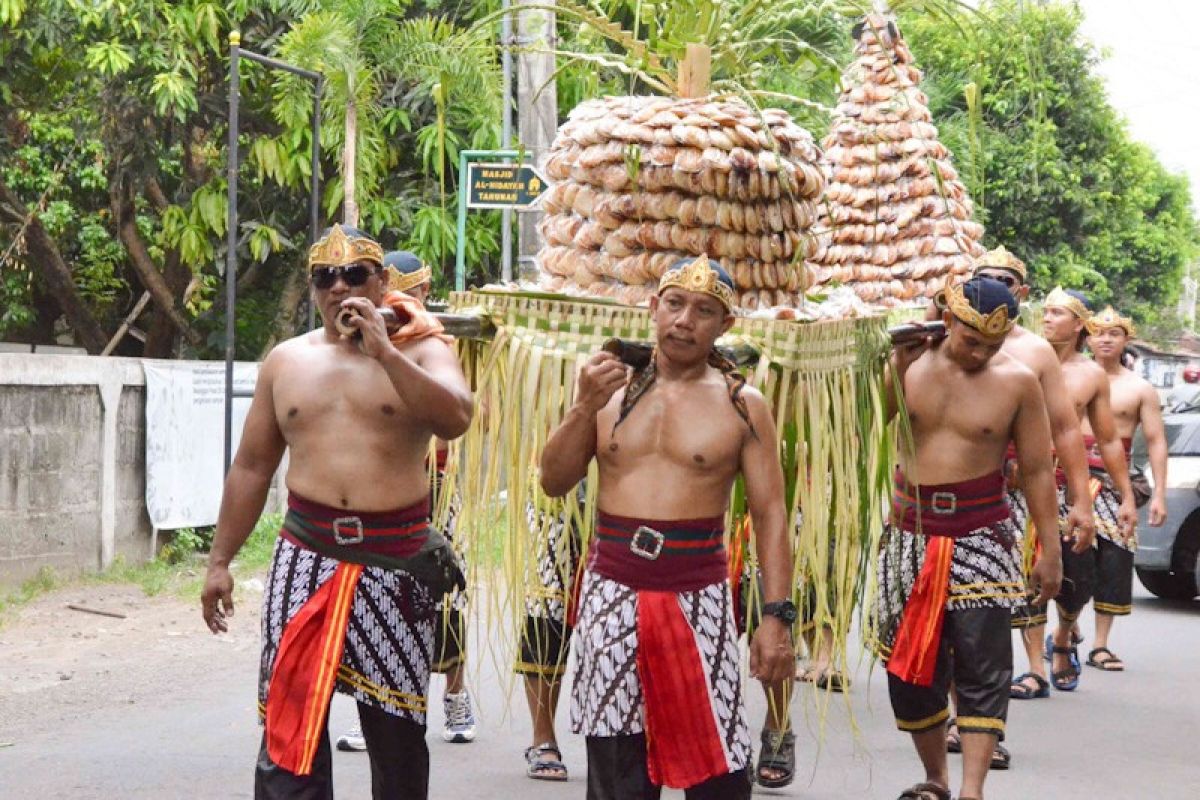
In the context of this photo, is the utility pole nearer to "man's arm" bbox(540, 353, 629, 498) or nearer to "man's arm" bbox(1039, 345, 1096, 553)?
"man's arm" bbox(1039, 345, 1096, 553)

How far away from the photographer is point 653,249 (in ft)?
17.8

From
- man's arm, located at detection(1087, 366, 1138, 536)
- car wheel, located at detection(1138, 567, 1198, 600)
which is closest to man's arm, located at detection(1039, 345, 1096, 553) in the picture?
man's arm, located at detection(1087, 366, 1138, 536)

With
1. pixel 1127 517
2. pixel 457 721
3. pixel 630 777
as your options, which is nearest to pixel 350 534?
pixel 630 777

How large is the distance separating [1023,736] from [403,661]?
398cm

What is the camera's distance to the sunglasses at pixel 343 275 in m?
→ 4.78

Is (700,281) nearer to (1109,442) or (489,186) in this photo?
(1109,442)

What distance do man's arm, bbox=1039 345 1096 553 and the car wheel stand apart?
259 inches

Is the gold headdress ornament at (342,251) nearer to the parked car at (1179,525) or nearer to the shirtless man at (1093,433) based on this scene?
the shirtless man at (1093,433)

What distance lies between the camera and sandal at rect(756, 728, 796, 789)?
6.54 metres

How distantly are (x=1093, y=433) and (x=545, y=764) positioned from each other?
3868 millimetres

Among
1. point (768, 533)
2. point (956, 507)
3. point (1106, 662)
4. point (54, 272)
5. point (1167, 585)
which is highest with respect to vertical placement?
point (54, 272)

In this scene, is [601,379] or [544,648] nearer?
[601,379]

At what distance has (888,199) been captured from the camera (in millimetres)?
9352

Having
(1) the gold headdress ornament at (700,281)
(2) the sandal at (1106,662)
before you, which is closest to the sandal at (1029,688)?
(2) the sandal at (1106,662)
